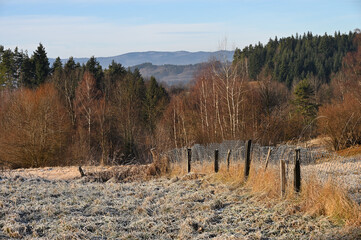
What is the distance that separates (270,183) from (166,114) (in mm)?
34568

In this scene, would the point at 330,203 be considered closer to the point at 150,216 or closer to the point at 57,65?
the point at 150,216

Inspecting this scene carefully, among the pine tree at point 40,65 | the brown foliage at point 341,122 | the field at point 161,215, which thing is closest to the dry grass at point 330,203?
the field at point 161,215

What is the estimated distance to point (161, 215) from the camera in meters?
6.86

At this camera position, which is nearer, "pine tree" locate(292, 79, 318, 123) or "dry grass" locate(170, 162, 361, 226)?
"dry grass" locate(170, 162, 361, 226)

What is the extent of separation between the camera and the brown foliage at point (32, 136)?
2386 cm

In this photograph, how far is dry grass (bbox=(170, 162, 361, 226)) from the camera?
19.7 feet

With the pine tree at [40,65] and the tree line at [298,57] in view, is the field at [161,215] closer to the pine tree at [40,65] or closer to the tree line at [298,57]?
the pine tree at [40,65]

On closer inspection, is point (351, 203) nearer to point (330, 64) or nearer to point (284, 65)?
point (284, 65)

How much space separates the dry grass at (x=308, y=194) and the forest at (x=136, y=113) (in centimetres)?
128

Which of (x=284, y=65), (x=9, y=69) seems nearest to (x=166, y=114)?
(x=9, y=69)

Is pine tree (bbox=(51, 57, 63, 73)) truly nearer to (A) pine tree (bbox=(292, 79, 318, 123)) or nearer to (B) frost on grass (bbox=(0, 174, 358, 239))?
(A) pine tree (bbox=(292, 79, 318, 123))

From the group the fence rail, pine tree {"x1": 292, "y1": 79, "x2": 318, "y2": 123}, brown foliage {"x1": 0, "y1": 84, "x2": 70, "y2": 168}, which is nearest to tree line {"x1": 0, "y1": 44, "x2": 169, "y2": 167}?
brown foliage {"x1": 0, "y1": 84, "x2": 70, "y2": 168}

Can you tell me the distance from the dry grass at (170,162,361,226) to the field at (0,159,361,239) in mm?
97

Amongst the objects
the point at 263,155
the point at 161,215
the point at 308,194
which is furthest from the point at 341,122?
the point at 161,215
